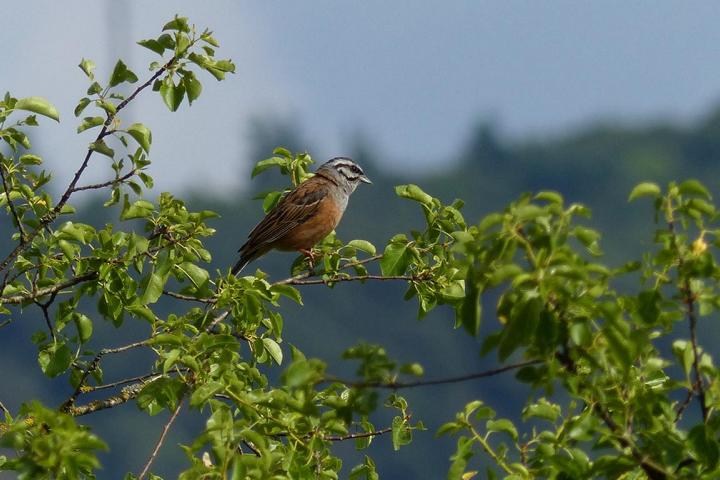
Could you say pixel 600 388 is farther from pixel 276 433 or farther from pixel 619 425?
pixel 276 433

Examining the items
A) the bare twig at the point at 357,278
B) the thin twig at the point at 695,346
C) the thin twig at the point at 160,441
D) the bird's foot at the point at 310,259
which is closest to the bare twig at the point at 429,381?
the thin twig at the point at 695,346

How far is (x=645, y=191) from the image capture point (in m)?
4.27

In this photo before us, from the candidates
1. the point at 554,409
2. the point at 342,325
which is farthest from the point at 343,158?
the point at 342,325

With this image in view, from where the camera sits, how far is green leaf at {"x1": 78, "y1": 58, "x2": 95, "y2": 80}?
685 cm

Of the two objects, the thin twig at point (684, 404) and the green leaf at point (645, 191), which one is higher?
the green leaf at point (645, 191)

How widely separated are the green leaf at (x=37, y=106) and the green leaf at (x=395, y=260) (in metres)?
1.83

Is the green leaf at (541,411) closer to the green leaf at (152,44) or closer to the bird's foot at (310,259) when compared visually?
the green leaf at (152,44)

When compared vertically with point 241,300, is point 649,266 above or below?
below

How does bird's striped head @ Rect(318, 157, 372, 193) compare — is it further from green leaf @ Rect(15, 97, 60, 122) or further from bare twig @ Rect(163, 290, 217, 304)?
green leaf @ Rect(15, 97, 60, 122)

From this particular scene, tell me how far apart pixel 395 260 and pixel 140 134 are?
1.50 meters

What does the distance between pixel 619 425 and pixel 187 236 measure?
297 cm

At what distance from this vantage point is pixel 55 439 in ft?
15.0

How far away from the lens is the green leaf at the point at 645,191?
4249 millimetres

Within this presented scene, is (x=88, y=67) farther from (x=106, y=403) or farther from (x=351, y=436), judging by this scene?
(x=351, y=436)
